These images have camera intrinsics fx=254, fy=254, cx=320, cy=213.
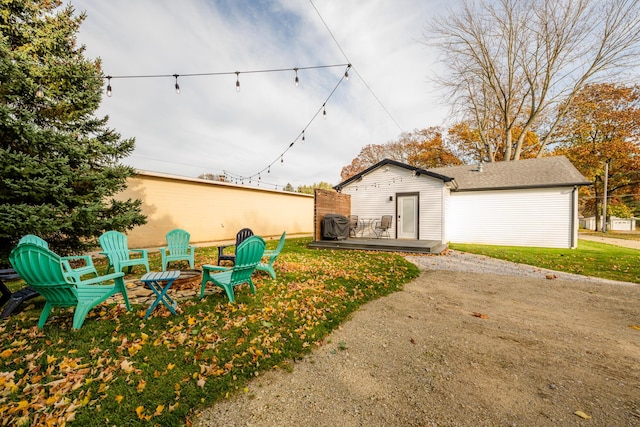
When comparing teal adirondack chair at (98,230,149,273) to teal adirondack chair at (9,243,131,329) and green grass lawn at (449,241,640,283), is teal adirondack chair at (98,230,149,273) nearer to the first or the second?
teal adirondack chair at (9,243,131,329)

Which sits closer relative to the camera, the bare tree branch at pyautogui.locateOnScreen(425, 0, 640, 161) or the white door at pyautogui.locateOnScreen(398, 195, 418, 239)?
the white door at pyautogui.locateOnScreen(398, 195, 418, 239)

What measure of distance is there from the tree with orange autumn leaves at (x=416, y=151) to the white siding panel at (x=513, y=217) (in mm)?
15316

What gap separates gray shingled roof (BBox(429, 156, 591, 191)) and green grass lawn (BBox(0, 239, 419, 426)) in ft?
37.1

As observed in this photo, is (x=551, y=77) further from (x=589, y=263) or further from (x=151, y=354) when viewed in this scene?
(x=151, y=354)

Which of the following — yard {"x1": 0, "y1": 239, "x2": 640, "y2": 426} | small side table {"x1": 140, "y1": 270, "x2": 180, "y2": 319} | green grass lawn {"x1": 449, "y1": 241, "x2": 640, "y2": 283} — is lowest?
green grass lawn {"x1": 449, "y1": 241, "x2": 640, "y2": 283}

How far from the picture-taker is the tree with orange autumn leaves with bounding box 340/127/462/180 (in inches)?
1040

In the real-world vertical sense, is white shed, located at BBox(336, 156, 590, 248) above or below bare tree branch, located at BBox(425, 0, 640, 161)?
below

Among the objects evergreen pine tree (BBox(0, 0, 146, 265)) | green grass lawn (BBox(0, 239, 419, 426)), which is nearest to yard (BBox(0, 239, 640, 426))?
green grass lawn (BBox(0, 239, 419, 426))

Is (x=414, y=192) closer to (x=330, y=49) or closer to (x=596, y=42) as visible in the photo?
(x=330, y=49)

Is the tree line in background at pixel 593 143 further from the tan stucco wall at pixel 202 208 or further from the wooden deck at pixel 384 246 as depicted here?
the tan stucco wall at pixel 202 208

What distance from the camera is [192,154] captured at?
53.8 feet

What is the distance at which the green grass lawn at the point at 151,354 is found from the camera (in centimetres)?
183

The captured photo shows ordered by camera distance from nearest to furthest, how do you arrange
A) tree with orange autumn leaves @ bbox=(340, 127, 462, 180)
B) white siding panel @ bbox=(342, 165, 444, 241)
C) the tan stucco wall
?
1. the tan stucco wall
2. white siding panel @ bbox=(342, 165, 444, 241)
3. tree with orange autumn leaves @ bbox=(340, 127, 462, 180)

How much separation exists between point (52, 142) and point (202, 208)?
641 cm
